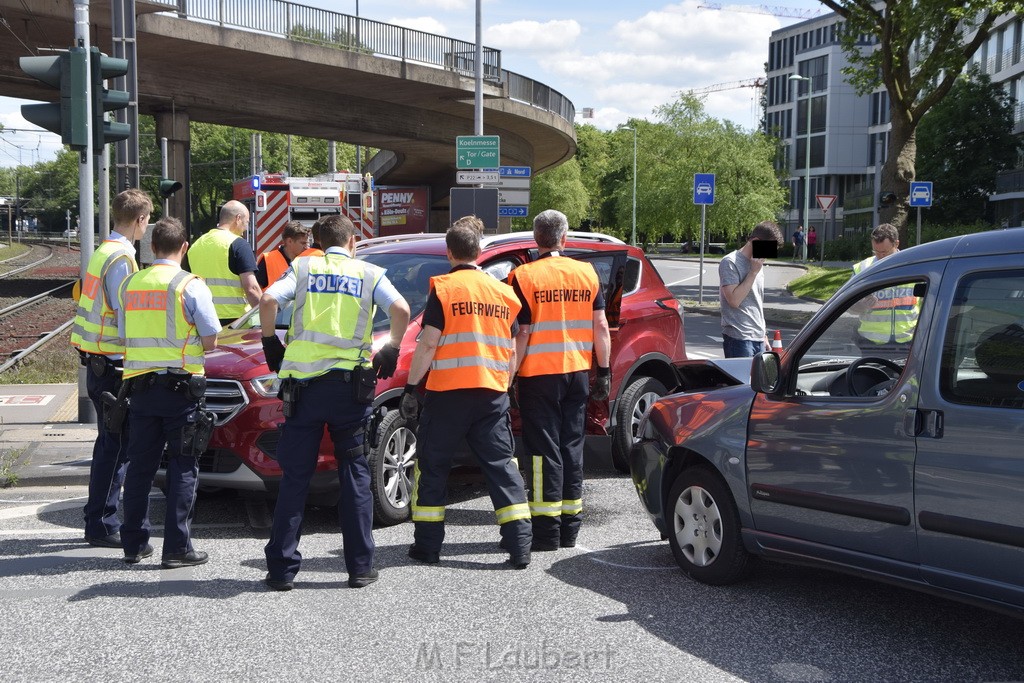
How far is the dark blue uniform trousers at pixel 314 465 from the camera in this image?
572 cm

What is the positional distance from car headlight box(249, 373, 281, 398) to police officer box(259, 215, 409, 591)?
2.73ft

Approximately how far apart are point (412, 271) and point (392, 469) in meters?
1.59

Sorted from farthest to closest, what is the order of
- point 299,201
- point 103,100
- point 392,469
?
1. point 299,201
2. point 103,100
3. point 392,469

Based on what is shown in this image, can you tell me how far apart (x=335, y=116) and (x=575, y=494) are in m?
28.6

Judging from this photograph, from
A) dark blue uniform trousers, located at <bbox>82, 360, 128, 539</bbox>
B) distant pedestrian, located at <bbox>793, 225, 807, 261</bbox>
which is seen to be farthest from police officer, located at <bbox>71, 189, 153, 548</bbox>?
distant pedestrian, located at <bbox>793, 225, 807, 261</bbox>

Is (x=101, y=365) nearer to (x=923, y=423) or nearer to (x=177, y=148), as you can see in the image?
(x=923, y=423)

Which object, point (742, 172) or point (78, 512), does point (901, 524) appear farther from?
point (742, 172)

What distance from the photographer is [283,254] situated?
9.65 m

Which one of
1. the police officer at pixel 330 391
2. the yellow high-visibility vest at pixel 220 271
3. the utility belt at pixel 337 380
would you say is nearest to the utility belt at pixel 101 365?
the police officer at pixel 330 391

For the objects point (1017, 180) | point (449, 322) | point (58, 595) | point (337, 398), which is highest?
point (1017, 180)

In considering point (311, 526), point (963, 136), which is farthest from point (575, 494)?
point (963, 136)

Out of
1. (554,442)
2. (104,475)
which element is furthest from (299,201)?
(554,442)

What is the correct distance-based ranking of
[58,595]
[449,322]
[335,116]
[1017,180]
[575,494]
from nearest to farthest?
[58,595] → [449,322] → [575,494] → [335,116] → [1017,180]

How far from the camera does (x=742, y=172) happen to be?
188 ft
